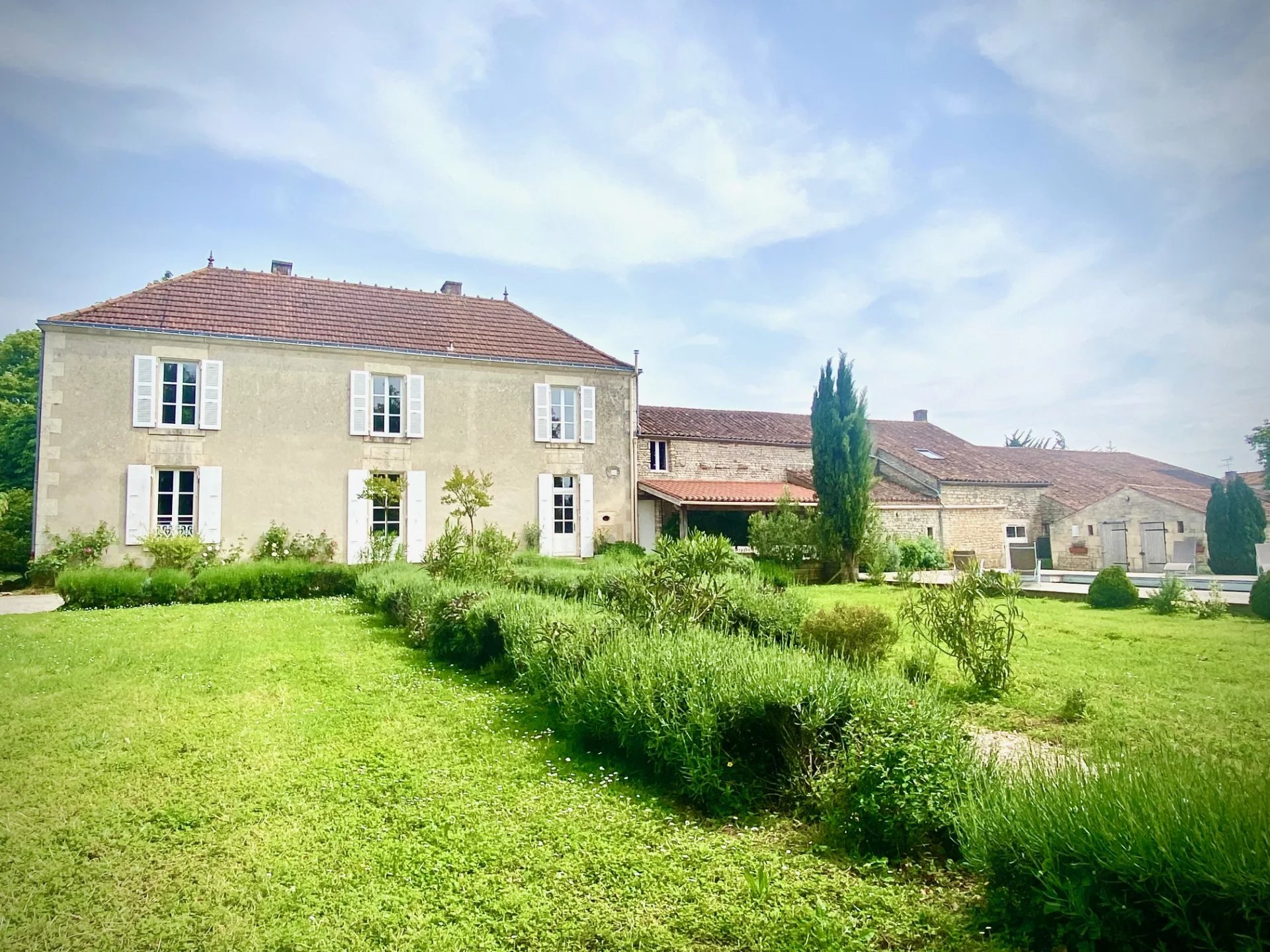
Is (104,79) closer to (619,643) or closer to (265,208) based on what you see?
(265,208)

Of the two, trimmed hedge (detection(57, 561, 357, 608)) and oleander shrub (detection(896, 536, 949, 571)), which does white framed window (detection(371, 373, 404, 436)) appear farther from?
oleander shrub (detection(896, 536, 949, 571))

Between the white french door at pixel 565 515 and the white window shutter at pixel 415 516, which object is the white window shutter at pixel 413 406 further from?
the white french door at pixel 565 515

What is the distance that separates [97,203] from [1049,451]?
120 ft

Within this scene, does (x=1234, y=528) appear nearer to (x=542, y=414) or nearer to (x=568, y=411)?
(x=568, y=411)

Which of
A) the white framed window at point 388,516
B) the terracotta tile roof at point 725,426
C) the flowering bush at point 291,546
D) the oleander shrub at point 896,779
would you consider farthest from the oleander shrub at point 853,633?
the terracotta tile roof at point 725,426

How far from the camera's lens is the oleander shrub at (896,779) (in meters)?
3.35

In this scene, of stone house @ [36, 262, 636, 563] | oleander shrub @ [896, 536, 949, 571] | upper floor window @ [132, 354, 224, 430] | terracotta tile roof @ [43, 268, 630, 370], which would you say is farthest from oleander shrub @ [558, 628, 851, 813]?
oleander shrub @ [896, 536, 949, 571]

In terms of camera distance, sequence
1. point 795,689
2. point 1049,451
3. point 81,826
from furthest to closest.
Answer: point 1049,451, point 795,689, point 81,826

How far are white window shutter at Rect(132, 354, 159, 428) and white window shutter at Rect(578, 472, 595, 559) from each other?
11000mm

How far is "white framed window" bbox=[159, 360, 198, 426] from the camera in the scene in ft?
55.0

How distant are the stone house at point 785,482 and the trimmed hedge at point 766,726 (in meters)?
15.3

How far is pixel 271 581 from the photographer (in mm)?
13680

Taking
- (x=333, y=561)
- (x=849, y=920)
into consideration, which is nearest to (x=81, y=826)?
(x=849, y=920)

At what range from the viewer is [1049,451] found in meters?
32.8
